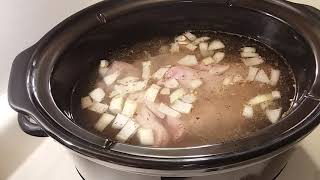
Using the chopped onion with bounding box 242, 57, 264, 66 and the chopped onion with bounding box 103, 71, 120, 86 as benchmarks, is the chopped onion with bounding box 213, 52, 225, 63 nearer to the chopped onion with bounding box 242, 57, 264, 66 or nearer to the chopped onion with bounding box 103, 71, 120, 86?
the chopped onion with bounding box 242, 57, 264, 66

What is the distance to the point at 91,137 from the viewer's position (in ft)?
2.40

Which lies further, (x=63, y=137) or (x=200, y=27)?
(x=200, y=27)

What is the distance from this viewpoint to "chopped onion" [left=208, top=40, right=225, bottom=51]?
111 cm

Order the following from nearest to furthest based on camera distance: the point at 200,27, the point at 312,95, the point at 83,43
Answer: the point at 312,95, the point at 83,43, the point at 200,27

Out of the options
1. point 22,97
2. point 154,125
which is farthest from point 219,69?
point 22,97

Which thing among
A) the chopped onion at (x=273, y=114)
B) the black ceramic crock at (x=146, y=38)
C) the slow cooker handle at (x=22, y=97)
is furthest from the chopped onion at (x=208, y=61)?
the slow cooker handle at (x=22, y=97)

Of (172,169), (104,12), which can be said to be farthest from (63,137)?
(104,12)

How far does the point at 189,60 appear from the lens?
1.09 meters

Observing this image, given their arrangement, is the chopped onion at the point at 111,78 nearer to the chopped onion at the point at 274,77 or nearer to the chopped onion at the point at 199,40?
the chopped onion at the point at 199,40

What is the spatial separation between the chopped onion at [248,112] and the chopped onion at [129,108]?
0.24m

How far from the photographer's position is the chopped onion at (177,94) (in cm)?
97

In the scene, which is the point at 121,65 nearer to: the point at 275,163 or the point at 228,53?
the point at 228,53

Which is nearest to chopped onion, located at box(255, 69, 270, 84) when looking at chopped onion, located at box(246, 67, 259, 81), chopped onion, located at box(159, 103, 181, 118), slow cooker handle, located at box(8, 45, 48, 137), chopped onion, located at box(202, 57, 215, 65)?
chopped onion, located at box(246, 67, 259, 81)

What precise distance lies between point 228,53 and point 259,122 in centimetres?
26
